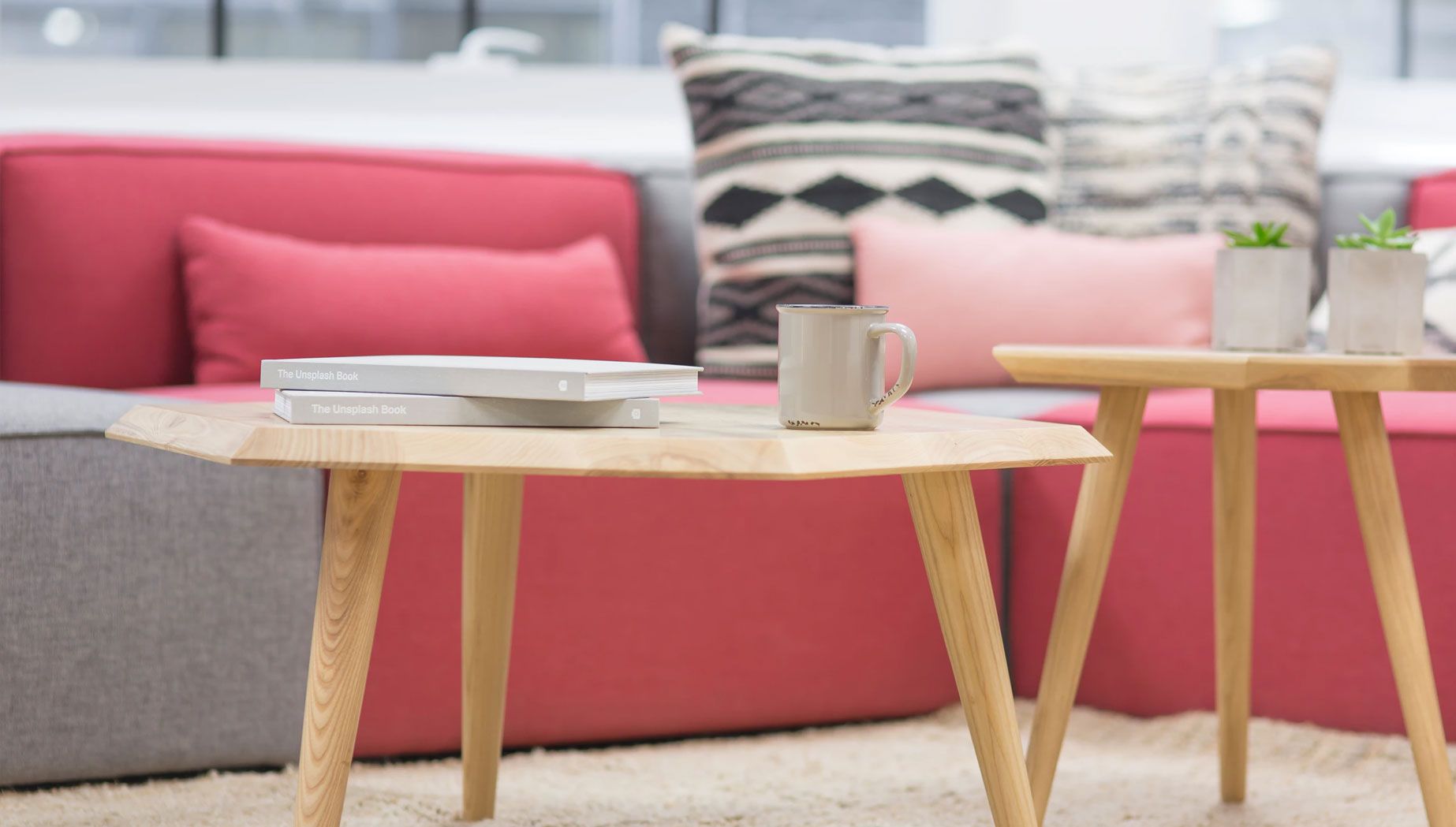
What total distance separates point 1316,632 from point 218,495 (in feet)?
3.82

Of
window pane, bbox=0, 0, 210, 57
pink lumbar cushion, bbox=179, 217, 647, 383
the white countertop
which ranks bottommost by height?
pink lumbar cushion, bbox=179, 217, 647, 383

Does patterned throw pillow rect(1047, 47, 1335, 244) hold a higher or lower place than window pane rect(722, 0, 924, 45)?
lower

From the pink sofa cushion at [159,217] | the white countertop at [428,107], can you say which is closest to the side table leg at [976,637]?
the pink sofa cushion at [159,217]

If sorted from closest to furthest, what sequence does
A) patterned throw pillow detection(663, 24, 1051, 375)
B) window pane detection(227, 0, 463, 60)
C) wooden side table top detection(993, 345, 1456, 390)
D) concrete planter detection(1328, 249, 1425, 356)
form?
wooden side table top detection(993, 345, 1456, 390), concrete planter detection(1328, 249, 1425, 356), patterned throw pillow detection(663, 24, 1051, 375), window pane detection(227, 0, 463, 60)

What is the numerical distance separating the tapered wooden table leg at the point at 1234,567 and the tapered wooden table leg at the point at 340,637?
0.82m

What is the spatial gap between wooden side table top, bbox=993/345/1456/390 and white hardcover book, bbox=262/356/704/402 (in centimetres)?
43

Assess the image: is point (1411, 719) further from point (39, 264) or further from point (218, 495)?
point (39, 264)

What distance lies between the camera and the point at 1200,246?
202 centimetres

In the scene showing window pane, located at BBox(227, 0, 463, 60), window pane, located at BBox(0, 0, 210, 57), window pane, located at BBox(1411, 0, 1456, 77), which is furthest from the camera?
window pane, located at BBox(227, 0, 463, 60)

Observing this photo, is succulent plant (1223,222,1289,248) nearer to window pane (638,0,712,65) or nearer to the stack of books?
the stack of books

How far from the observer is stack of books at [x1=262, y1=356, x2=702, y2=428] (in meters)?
0.81

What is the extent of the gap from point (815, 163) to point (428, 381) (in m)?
1.32

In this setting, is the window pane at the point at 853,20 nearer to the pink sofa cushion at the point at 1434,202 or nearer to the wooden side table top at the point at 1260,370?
the pink sofa cushion at the point at 1434,202

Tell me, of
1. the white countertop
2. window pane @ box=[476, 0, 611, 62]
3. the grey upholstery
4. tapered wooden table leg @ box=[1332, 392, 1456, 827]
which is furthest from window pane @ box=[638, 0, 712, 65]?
tapered wooden table leg @ box=[1332, 392, 1456, 827]
